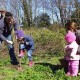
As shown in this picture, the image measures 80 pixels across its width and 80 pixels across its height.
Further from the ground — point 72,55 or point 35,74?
point 72,55

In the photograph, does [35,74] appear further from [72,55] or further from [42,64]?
[42,64]

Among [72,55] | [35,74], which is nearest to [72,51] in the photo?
[72,55]

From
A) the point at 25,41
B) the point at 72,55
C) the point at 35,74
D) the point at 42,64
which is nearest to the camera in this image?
the point at 35,74

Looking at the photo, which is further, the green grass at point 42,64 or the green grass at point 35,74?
the green grass at point 42,64

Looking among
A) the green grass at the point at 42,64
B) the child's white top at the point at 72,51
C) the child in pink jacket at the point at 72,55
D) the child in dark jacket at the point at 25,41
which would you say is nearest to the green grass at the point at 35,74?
the green grass at the point at 42,64

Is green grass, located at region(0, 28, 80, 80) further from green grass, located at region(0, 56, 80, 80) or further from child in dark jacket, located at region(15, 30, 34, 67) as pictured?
child in dark jacket, located at region(15, 30, 34, 67)

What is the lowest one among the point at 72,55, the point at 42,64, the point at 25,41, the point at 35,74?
the point at 42,64

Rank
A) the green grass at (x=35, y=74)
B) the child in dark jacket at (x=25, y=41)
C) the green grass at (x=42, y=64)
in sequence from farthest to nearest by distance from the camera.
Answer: the child in dark jacket at (x=25, y=41) → the green grass at (x=42, y=64) → the green grass at (x=35, y=74)

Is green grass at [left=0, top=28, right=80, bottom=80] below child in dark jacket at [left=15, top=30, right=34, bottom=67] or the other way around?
below

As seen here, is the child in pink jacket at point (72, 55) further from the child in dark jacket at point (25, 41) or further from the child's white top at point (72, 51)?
the child in dark jacket at point (25, 41)

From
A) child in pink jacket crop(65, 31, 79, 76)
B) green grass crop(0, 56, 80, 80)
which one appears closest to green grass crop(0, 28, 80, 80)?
green grass crop(0, 56, 80, 80)

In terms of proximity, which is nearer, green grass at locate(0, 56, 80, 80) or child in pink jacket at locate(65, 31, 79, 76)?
green grass at locate(0, 56, 80, 80)

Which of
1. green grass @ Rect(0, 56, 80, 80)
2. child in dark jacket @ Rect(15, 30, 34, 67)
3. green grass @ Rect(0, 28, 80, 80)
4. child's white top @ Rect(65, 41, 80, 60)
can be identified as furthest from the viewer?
child in dark jacket @ Rect(15, 30, 34, 67)

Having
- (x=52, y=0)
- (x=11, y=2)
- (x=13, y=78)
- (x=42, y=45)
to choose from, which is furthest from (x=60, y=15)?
(x=13, y=78)
